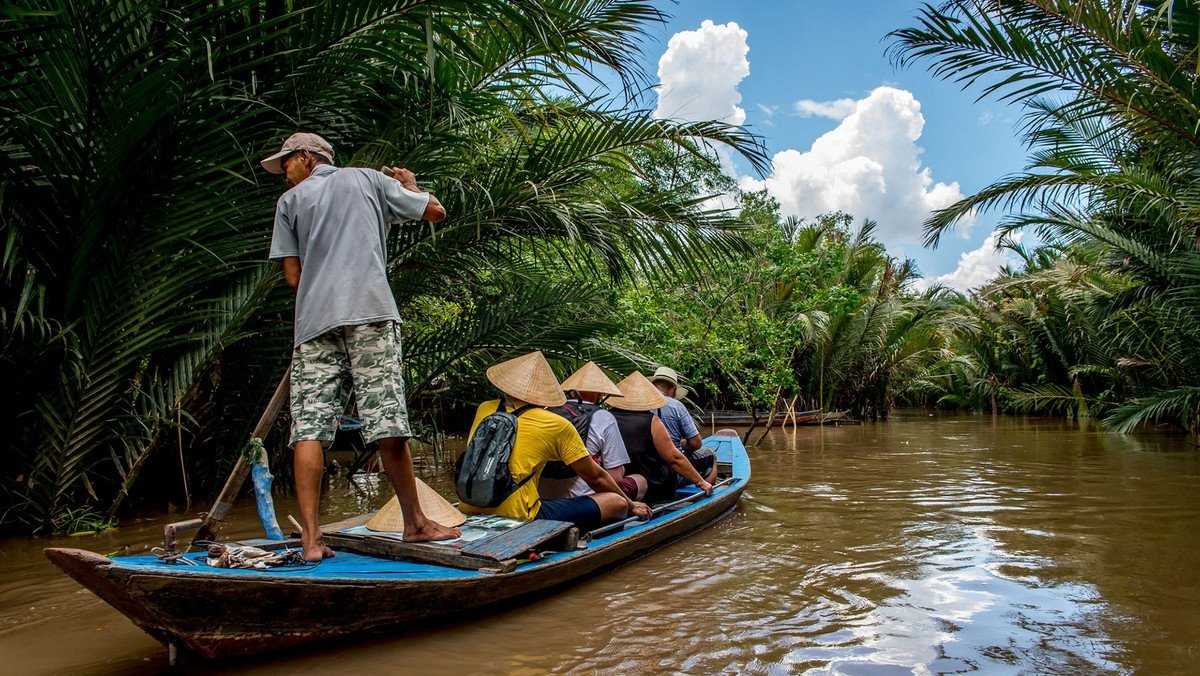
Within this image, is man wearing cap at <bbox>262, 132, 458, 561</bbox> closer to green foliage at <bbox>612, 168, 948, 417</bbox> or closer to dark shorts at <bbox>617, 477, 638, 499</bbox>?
dark shorts at <bbox>617, 477, 638, 499</bbox>

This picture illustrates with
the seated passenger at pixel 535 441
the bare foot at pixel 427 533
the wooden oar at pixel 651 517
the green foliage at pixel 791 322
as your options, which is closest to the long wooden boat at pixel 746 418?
the green foliage at pixel 791 322

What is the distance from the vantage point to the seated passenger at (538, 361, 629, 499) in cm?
513

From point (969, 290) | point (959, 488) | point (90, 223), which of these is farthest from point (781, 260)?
point (969, 290)

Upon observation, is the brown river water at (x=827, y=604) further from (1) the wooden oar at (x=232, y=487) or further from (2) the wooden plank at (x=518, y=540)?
(1) the wooden oar at (x=232, y=487)

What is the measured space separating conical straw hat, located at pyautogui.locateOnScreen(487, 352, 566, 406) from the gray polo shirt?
3.89 feet

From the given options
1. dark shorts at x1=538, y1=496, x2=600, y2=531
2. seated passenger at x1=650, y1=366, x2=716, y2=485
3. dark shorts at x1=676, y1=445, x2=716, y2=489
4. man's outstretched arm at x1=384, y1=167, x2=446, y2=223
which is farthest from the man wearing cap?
dark shorts at x1=676, y1=445, x2=716, y2=489

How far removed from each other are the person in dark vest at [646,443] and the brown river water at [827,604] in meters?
0.50

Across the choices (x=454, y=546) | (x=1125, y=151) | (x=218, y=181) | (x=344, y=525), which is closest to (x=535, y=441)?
(x=454, y=546)

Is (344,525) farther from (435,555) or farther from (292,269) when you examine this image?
(292,269)

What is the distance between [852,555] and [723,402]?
17.5 m

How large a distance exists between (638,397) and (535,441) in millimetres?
1868

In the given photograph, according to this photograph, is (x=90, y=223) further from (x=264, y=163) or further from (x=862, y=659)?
(x=862, y=659)

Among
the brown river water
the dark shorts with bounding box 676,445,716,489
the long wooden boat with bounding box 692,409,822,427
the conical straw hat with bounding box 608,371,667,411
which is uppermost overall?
the conical straw hat with bounding box 608,371,667,411

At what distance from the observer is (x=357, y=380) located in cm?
351
